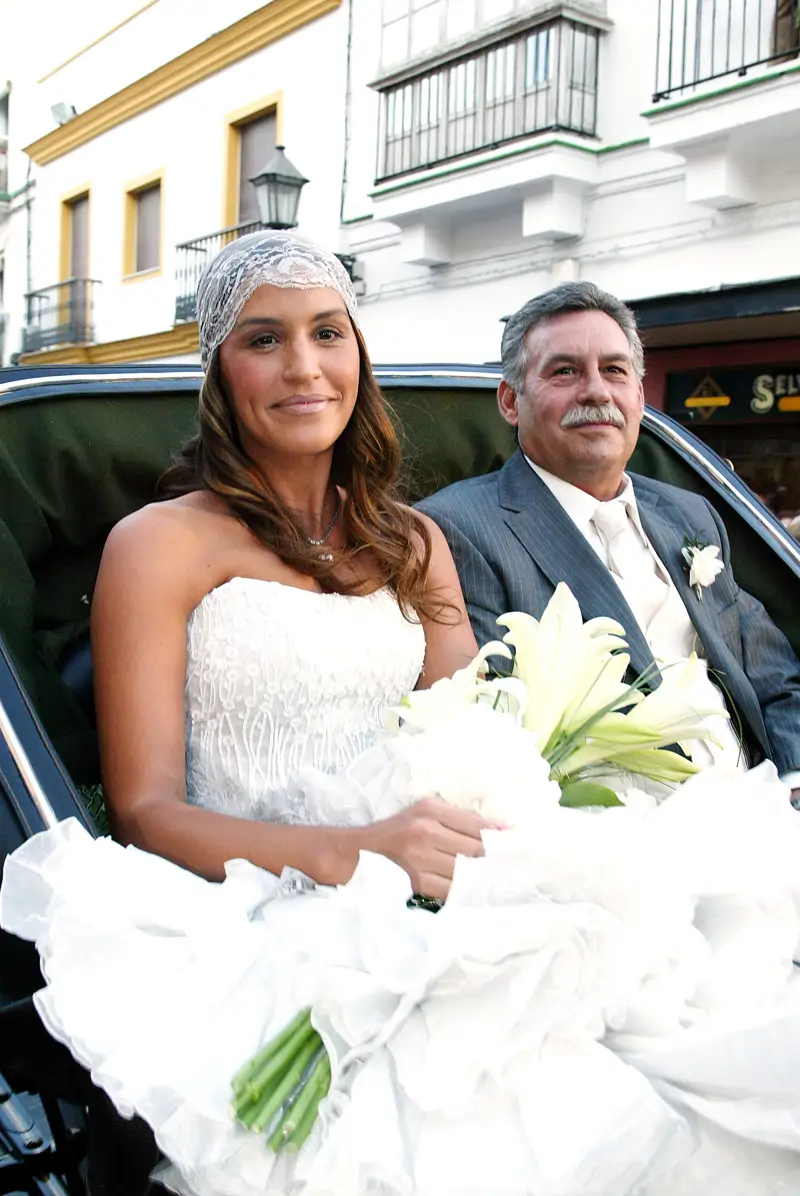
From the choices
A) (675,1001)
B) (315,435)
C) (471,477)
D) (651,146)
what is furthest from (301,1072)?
(651,146)

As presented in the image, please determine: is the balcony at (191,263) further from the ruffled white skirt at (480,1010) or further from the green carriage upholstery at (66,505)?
the ruffled white skirt at (480,1010)

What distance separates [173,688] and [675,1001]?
80 cm

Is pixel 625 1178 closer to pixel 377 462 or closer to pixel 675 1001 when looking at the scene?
pixel 675 1001

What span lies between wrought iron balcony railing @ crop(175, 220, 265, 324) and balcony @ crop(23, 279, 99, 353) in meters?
2.39

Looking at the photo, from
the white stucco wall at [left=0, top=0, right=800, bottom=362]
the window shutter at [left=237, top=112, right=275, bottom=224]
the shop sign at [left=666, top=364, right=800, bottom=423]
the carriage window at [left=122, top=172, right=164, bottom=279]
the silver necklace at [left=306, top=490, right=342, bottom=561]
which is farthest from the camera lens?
the carriage window at [left=122, top=172, right=164, bottom=279]

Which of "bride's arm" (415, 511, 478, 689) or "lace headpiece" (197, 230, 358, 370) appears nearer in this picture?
"lace headpiece" (197, 230, 358, 370)

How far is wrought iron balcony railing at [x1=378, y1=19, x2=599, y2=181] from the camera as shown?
8.77 meters

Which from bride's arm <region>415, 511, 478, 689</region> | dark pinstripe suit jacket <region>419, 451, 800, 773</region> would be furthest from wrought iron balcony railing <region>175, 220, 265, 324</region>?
bride's arm <region>415, 511, 478, 689</region>

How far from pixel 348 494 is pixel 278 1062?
1.12 meters

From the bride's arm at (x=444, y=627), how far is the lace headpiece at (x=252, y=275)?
48 centimetres

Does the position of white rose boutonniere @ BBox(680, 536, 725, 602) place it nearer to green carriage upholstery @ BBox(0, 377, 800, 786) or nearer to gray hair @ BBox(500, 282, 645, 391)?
gray hair @ BBox(500, 282, 645, 391)

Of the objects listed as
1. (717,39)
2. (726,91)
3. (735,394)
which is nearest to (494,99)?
(717,39)

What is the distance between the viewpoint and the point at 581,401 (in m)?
2.63

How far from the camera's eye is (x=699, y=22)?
7.77 m
